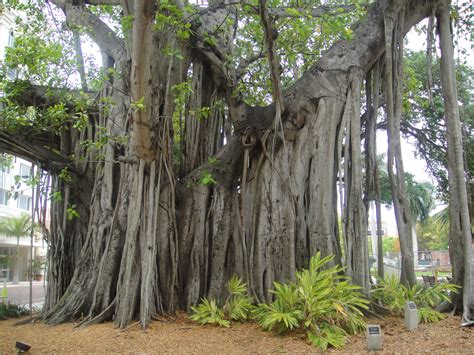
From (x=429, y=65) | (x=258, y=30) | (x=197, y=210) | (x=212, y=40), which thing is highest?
(x=258, y=30)

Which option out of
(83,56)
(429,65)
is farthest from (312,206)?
(83,56)

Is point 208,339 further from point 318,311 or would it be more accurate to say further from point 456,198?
point 456,198

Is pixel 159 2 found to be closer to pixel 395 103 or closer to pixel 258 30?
pixel 258 30

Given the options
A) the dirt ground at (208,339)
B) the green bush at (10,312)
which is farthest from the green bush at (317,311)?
the green bush at (10,312)

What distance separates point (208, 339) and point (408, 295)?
260 centimetres

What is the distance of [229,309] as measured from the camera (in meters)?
5.40

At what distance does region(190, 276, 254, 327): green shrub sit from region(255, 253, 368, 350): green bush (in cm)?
54

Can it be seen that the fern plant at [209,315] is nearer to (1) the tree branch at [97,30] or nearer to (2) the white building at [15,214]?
(1) the tree branch at [97,30]

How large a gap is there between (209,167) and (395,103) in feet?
8.69

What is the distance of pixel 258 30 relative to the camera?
22.5 ft

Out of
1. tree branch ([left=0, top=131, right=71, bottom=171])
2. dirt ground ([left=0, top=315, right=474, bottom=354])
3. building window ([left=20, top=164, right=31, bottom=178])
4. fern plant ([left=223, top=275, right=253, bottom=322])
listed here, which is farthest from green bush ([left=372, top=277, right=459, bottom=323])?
building window ([left=20, top=164, right=31, bottom=178])

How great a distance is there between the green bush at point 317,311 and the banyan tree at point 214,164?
31.1 inches

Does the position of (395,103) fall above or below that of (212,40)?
below

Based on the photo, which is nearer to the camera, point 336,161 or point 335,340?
point 335,340
